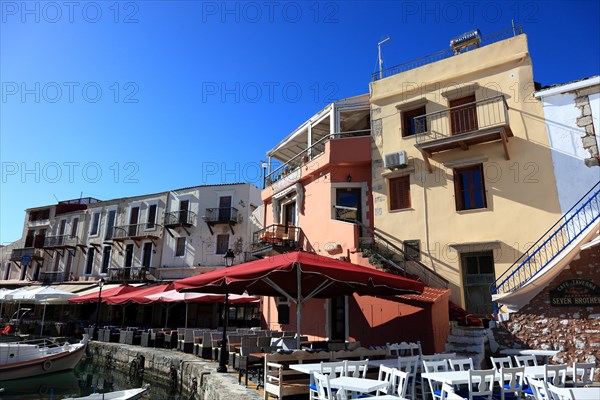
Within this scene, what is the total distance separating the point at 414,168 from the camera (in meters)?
14.5

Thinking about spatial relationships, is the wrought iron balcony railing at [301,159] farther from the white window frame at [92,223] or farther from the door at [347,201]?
the white window frame at [92,223]

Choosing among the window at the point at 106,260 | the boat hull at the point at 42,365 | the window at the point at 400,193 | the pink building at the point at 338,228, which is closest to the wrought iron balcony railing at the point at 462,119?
the window at the point at 400,193

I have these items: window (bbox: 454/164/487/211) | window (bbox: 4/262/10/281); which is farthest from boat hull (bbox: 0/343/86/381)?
window (bbox: 4/262/10/281)

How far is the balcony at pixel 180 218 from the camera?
28.6 meters

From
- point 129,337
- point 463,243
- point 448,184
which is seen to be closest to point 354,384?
point 463,243

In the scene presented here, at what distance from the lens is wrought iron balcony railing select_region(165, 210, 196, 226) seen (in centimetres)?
2865

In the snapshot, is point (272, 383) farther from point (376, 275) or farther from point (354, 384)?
point (376, 275)

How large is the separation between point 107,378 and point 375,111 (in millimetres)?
14483

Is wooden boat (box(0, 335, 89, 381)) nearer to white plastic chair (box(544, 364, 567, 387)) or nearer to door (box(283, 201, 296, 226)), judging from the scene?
door (box(283, 201, 296, 226))

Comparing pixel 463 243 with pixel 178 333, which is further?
pixel 178 333

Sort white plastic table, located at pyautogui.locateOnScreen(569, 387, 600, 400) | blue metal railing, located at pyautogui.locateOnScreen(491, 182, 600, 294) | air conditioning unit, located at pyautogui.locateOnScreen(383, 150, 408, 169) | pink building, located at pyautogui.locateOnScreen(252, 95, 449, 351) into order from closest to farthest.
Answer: white plastic table, located at pyautogui.locateOnScreen(569, 387, 600, 400), blue metal railing, located at pyautogui.locateOnScreen(491, 182, 600, 294), pink building, located at pyautogui.locateOnScreen(252, 95, 449, 351), air conditioning unit, located at pyautogui.locateOnScreen(383, 150, 408, 169)

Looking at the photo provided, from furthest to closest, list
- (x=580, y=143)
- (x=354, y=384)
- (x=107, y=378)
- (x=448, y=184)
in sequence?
(x=107, y=378) < (x=448, y=184) < (x=580, y=143) < (x=354, y=384)

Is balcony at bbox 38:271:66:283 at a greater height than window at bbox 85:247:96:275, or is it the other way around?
window at bbox 85:247:96:275

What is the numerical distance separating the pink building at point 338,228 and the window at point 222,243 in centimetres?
866
